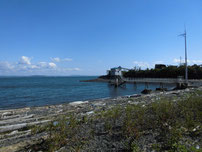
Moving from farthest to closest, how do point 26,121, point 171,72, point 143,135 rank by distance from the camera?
1. point 171,72
2. point 26,121
3. point 143,135

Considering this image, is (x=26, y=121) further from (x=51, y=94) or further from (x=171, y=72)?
(x=171, y=72)

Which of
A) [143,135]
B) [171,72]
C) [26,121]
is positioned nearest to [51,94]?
[26,121]

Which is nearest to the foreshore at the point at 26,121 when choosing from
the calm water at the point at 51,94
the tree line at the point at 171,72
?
the calm water at the point at 51,94

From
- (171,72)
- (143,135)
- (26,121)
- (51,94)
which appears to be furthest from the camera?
(171,72)

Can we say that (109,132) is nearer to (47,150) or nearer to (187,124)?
(47,150)

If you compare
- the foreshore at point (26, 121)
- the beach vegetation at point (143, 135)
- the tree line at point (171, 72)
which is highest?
the tree line at point (171, 72)

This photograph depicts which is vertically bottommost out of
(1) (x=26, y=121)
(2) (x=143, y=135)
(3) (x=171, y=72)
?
(1) (x=26, y=121)

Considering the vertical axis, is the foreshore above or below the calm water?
above

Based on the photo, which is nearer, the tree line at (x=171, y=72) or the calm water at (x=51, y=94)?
the calm water at (x=51, y=94)

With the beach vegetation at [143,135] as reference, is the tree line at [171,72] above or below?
above

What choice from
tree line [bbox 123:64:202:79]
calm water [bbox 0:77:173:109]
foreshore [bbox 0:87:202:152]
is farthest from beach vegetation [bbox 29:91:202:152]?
tree line [bbox 123:64:202:79]

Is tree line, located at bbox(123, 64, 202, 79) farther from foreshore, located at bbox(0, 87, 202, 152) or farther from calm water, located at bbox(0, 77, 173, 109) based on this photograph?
foreshore, located at bbox(0, 87, 202, 152)

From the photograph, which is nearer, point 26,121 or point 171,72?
point 26,121

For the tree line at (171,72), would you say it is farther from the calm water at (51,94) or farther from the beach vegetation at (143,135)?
the beach vegetation at (143,135)
